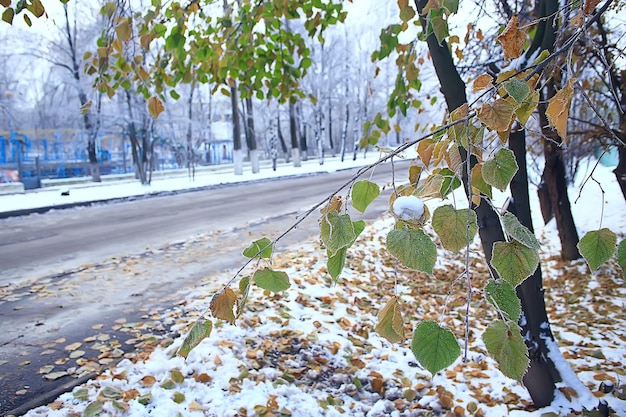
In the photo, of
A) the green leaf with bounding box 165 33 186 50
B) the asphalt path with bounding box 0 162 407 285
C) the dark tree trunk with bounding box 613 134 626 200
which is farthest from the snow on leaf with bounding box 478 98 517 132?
the dark tree trunk with bounding box 613 134 626 200

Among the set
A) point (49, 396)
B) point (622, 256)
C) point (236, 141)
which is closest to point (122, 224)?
point (49, 396)

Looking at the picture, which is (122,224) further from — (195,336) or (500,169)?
(500,169)

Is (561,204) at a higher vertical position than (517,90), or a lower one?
lower

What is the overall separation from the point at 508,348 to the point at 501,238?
213 cm

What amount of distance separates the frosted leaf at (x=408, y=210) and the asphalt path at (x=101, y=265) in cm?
32

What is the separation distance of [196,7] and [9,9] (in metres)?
1.68

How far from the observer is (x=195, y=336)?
1141 mm

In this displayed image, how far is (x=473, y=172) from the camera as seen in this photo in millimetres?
1149

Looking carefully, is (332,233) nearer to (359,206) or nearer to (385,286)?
(359,206)

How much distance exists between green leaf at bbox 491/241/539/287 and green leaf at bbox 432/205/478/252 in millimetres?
68

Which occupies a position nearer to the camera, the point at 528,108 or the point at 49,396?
the point at 528,108

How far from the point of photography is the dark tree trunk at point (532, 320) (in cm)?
295

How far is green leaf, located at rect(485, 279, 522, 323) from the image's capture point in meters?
0.89

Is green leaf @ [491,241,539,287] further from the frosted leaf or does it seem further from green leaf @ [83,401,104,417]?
green leaf @ [83,401,104,417]
